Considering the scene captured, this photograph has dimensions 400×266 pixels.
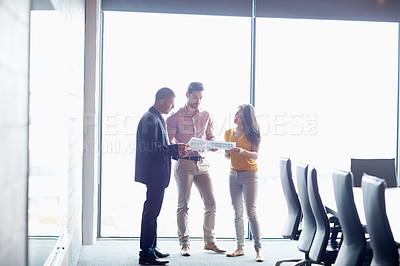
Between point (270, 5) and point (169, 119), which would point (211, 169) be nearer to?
point (169, 119)

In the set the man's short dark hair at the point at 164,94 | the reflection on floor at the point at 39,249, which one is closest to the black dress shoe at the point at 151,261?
the man's short dark hair at the point at 164,94

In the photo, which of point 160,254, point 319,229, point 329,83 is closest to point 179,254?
point 160,254

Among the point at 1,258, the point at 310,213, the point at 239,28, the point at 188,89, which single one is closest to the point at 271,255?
the point at 310,213

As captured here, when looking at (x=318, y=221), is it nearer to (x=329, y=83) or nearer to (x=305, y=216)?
(x=305, y=216)

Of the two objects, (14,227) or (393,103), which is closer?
(14,227)

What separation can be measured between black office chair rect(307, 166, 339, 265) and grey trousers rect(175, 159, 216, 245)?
5.43ft

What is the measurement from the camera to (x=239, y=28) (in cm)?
611

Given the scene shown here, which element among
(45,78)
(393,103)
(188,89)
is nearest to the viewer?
(45,78)

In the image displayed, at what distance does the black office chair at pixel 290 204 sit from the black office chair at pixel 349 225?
1.06 meters

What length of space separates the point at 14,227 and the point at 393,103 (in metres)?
5.68

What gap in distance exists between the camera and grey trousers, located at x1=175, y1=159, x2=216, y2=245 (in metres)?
5.22

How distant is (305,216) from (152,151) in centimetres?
149

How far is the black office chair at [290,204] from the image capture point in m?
4.34

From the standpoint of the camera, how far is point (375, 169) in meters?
5.30
